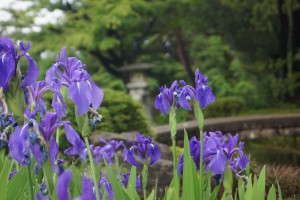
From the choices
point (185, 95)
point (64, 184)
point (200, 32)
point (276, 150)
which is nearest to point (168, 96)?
point (185, 95)

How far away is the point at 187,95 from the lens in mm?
1943

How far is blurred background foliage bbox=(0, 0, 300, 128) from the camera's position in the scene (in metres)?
14.4

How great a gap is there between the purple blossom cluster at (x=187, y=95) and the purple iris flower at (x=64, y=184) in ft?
2.94

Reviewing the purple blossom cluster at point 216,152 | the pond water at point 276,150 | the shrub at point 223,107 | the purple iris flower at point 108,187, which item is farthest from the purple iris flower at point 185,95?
the shrub at point 223,107

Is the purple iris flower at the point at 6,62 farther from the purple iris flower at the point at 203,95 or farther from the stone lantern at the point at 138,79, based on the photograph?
the stone lantern at the point at 138,79

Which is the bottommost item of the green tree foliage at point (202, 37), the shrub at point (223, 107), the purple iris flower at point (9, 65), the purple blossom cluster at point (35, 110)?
the purple blossom cluster at point (35, 110)

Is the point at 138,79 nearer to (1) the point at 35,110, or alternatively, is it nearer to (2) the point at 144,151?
(2) the point at 144,151

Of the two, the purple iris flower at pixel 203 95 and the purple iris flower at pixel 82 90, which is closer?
the purple iris flower at pixel 82 90

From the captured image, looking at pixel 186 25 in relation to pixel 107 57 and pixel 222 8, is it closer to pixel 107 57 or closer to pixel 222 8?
pixel 222 8

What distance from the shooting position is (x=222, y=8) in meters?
14.7

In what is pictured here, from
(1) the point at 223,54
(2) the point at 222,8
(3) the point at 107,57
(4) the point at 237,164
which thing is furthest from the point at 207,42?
(4) the point at 237,164

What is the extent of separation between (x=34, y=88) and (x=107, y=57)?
17060mm

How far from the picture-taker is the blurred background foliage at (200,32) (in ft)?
47.2

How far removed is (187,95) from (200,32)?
49.8ft
